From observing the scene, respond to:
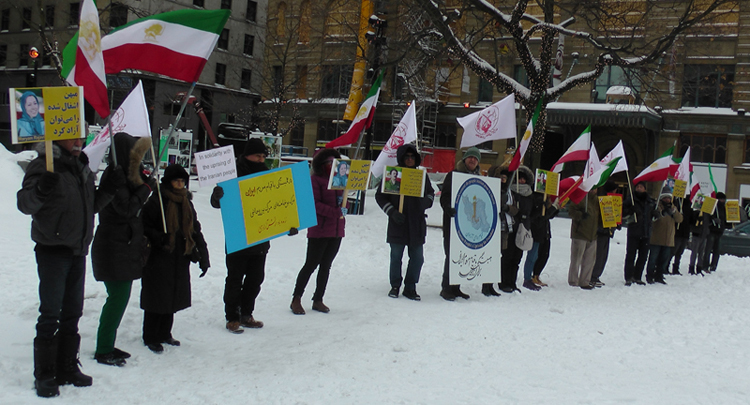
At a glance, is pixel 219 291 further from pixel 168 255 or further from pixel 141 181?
pixel 141 181

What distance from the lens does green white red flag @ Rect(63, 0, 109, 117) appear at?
536cm

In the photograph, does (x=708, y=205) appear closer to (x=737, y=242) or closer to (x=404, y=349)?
(x=737, y=242)

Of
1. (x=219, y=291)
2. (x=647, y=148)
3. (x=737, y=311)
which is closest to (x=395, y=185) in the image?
(x=219, y=291)

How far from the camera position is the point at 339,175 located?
7.86 m

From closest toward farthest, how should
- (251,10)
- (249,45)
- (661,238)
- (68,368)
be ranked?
(68,368)
(661,238)
(249,45)
(251,10)

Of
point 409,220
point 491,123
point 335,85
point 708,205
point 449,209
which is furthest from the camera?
point 335,85

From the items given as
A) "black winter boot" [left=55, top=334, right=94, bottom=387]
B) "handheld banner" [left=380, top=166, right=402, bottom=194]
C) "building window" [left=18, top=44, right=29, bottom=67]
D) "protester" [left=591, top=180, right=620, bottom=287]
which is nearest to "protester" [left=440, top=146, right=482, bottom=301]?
"handheld banner" [left=380, top=166, right=402, bottom=194]

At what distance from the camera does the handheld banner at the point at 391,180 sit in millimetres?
8625

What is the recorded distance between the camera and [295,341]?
21.4ft

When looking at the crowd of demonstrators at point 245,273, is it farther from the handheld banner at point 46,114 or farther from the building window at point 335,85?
the building window at point 335,85

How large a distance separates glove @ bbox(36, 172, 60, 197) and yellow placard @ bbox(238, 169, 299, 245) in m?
2.43

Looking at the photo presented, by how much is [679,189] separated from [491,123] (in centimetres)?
654

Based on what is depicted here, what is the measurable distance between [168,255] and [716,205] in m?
14.5

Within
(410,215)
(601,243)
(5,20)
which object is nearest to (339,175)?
(410,215)
